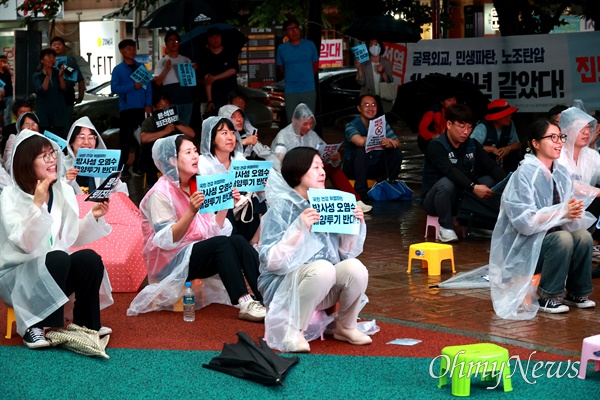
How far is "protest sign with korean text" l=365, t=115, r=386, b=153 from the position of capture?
41.5 feet

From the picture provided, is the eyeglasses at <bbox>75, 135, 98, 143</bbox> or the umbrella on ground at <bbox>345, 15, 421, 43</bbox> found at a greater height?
the umbrella on ground at <bbox>345, 15, 421, 43</bbox>

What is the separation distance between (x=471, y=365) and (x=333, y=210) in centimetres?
130

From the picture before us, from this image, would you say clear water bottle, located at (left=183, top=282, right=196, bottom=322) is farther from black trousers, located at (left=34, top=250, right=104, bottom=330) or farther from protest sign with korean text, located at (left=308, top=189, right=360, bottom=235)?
protest sign with korean text, located at (left=308, top=189, right=360, bottom=235)

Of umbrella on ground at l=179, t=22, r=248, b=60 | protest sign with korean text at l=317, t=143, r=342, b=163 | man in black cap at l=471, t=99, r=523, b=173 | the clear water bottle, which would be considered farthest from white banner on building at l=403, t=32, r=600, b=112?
the clear water bottle

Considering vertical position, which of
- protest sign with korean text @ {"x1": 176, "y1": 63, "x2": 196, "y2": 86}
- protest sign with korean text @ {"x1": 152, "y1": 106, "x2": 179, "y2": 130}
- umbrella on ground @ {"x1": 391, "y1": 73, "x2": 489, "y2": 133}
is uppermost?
protest sign with korean text @ {"x1": 176, "y1": 63, "x2": 196, "y2": 86}

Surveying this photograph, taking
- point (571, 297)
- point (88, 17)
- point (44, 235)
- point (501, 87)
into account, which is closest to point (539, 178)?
point (571, 297)

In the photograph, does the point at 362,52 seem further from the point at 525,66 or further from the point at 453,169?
the point at 453,169

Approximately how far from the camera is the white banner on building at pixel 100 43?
3231 cm

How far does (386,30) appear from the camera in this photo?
1605 cm

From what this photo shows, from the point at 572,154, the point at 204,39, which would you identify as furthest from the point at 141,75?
the point at 572,154

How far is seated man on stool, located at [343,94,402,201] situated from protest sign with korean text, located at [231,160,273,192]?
4.82m

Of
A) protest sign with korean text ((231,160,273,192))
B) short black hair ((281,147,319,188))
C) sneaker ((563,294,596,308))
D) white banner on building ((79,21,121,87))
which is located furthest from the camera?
white banner on building ((79,21,121,87))

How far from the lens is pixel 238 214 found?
8570 mm

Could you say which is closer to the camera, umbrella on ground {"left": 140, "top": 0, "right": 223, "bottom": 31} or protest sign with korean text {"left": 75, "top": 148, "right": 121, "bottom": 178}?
protest sign with korean text {"left": 75, "top": 148, "right": 121, "bottom": 178}
